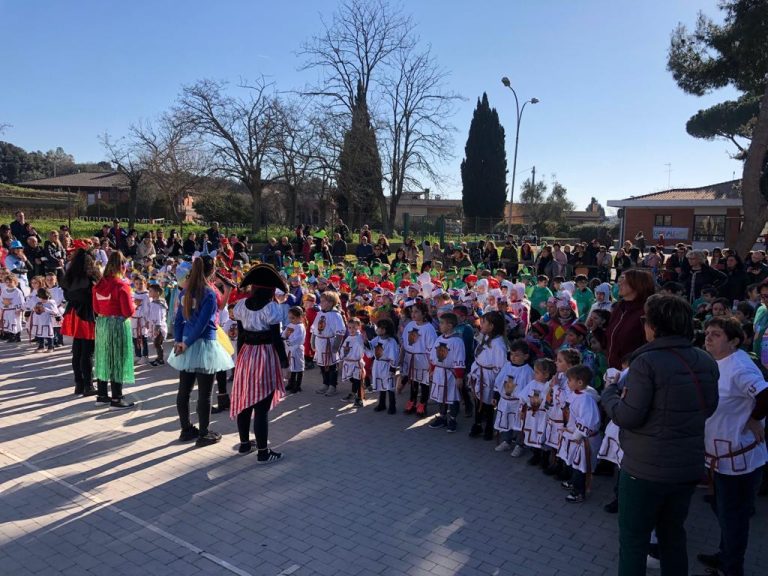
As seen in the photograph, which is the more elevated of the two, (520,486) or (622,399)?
(622,399)

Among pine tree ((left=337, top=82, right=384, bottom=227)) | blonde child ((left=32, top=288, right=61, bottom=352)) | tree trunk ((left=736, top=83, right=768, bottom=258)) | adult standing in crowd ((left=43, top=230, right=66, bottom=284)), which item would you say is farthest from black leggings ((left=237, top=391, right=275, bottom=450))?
pine tree ((left=337, top=82, right=384, bottom=227))

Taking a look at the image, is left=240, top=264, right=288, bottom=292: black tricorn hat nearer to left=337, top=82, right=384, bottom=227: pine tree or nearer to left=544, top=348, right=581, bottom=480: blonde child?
left=544, top=348, right=581, bottom=480: blonde child

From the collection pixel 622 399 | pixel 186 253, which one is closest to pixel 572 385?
pixel 622 399

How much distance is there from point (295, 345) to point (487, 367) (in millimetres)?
2905

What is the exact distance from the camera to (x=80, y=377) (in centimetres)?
Answer: 786

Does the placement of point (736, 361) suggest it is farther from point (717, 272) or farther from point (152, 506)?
point (717, 272)

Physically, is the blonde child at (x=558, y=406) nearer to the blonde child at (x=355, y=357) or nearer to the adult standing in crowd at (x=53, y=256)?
the blonde child at (x=355, y=357)

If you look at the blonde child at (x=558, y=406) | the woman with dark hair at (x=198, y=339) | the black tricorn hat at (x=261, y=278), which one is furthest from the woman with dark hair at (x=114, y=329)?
the blonde child at (x=558, y=406)

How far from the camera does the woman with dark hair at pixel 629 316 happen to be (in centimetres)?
504

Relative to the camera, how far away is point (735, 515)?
396 cm

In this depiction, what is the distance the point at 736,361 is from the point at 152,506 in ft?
15.3

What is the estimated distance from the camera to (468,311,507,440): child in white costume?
22.2 ft

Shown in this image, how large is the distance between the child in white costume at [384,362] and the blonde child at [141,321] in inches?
168

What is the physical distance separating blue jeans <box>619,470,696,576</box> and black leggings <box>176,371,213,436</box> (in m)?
4.27
